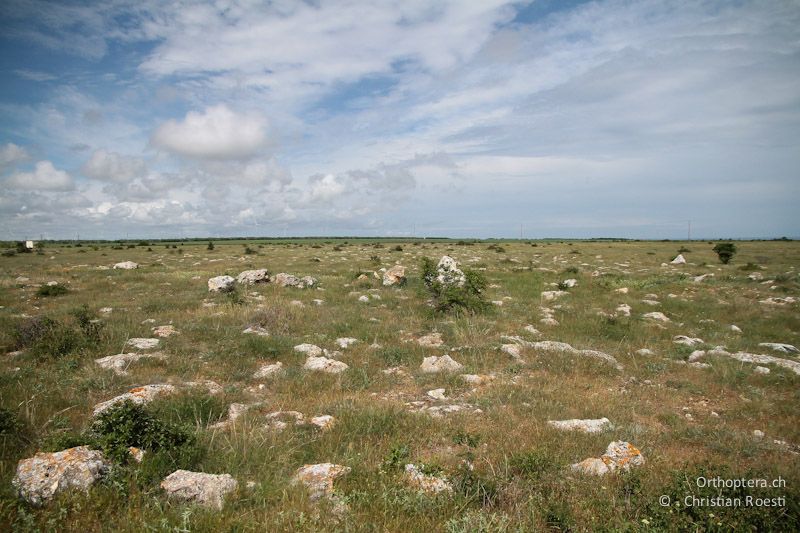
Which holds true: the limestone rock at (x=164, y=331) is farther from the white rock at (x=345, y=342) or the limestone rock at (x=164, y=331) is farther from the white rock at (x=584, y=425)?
the white rock at (x=584, y=425)

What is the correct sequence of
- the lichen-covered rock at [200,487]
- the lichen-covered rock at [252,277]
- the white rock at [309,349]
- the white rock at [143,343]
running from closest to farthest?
the lichen-covered rock at [200,487], the white rock at [143,343], the white rock at [309,349], the lichen-covered rock at [252,277]

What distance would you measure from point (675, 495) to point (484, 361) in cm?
551

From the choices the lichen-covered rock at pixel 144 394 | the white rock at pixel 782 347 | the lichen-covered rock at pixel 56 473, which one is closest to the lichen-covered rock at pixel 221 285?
the lichen-covered rock at pixel 144 394

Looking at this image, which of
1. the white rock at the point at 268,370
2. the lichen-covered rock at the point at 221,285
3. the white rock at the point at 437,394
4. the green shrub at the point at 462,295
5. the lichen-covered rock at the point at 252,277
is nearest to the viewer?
the white rock at the point at 437,394

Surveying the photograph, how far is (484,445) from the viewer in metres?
5.66

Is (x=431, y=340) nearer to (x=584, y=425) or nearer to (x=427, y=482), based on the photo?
(x=584, y=425)

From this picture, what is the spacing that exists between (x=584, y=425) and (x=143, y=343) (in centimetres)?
1019

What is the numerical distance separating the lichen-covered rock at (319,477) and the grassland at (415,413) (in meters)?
0.13

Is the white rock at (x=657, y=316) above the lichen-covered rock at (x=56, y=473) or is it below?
below

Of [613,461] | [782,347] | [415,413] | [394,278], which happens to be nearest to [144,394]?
[415,413]

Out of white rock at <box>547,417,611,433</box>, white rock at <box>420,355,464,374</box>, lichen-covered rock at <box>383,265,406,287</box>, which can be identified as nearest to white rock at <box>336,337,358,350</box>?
white rock at <box>420,355,464,374</box>

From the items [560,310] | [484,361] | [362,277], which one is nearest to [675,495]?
[484,361]

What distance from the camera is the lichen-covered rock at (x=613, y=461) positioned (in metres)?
4.98

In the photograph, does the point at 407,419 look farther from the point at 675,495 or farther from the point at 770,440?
the point at 770,440
